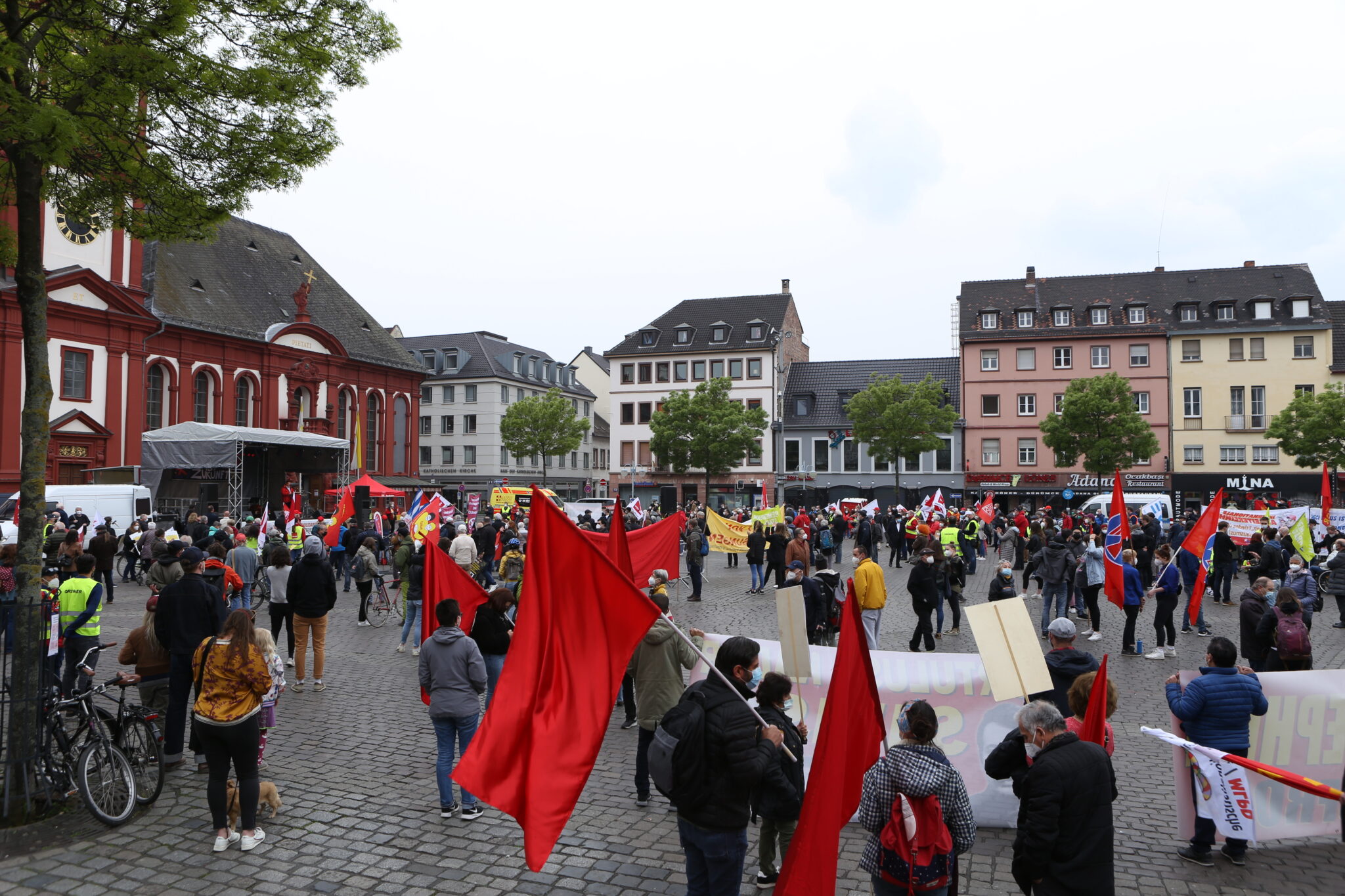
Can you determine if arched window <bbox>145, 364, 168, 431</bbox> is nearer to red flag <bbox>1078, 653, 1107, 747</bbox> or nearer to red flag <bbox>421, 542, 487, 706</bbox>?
red flag <bbox>421, 542, 487, 706</bbox>

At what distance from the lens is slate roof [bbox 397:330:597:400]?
2736 inches

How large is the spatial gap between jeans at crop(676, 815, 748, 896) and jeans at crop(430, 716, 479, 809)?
2827mm

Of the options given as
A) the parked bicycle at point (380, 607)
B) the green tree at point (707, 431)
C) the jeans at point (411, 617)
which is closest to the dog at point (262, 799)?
the jeans at point (411, 617)

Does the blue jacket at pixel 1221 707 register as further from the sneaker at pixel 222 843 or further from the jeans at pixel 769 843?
the sneaker at pixel 222 843

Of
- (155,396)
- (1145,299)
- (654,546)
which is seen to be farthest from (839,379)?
(654,546)

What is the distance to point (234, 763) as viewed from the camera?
20.7 feet

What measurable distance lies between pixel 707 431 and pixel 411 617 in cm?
4323

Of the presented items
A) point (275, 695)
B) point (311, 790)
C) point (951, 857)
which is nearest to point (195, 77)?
point (275, 695)

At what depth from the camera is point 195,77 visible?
7.73 meters

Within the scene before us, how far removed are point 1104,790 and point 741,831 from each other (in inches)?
72.6

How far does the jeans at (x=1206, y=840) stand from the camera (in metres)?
6.28

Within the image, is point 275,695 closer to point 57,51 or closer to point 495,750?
point 495,750

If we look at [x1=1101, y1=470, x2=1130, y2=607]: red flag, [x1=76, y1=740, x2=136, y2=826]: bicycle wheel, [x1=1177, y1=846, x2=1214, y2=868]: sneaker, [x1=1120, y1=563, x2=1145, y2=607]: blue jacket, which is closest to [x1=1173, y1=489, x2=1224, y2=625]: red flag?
[x1=1101, y1=470, x2=1130, y2=607]: red flag

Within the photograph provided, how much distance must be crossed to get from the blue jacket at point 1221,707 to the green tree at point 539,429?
58024 mm
